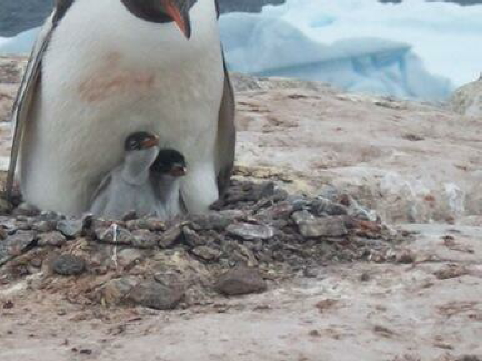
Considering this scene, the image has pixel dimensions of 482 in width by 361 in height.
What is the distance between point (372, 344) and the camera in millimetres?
1870

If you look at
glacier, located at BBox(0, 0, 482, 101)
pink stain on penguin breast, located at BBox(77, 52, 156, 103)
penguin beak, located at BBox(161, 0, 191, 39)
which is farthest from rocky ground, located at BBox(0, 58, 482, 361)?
glacier, located at BBox(0, 0, 482, 101)

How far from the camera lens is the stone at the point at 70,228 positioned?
2426 millimetres

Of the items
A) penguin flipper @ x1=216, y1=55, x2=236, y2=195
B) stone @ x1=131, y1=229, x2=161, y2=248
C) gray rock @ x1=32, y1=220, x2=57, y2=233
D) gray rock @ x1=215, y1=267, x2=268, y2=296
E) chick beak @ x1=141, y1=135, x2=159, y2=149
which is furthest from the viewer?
penguin flipper @ x1=216, y1=55, x2=236, y2=195

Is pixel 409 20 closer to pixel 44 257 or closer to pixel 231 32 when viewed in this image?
pixel 231 32

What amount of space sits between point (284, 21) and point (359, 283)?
27.0ft

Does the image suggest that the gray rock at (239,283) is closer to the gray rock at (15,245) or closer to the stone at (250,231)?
the stone at (250,231)

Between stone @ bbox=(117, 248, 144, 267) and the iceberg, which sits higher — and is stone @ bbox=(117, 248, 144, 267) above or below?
above

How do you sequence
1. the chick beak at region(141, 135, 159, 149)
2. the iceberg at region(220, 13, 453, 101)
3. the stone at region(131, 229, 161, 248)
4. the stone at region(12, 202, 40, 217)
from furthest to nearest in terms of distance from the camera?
the iceberg at region(220, 13, 453, 101) → the stone at region(12, 202, 40, 217) → the chick beak at region(141, 135, 159, 149) → the stone at region(131, 229, 161, 248)

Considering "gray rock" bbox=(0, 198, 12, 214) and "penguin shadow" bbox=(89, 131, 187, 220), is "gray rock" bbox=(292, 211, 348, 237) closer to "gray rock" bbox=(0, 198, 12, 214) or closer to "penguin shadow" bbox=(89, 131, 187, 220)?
"penguin shadow" bbox=(89, 131, 187, 220)

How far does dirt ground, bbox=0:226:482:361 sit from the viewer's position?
182cm

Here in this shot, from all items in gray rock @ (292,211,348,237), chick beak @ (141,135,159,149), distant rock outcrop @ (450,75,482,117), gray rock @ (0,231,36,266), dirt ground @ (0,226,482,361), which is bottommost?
distant rock outcrop @ (450,75,482,117)

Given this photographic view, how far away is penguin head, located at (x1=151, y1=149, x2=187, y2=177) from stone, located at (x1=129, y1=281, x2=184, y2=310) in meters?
0.60

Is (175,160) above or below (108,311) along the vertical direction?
above

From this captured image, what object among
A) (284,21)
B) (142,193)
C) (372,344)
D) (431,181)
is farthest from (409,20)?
(372,344)
